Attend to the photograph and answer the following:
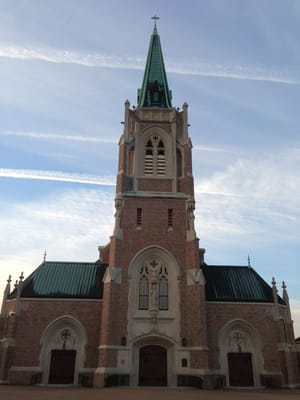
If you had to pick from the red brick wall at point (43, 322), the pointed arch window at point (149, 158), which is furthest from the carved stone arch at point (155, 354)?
the pointed arch window at point (149, 158)

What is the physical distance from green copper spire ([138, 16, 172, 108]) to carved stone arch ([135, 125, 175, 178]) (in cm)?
437

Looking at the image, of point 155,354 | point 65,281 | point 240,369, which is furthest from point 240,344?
point 65,281

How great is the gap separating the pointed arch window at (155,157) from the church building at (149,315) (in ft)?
2.82

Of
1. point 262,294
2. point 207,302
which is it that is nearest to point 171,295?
point 207,302

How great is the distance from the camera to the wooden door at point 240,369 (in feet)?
87.7

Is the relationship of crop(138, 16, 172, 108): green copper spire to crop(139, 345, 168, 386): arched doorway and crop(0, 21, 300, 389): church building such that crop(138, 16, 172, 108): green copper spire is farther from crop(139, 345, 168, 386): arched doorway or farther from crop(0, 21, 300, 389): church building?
crop(139, 345, 168, 386): arched doorway

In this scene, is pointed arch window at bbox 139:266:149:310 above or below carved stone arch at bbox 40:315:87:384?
above

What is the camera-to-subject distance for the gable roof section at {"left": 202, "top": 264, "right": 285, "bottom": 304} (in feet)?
95.5

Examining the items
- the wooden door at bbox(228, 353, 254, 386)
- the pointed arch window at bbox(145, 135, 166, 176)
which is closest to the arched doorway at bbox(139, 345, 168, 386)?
the wooden door at bbox(228, 353, 254, 386)

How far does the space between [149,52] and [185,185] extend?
20.8 metres

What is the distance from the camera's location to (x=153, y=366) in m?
26.0

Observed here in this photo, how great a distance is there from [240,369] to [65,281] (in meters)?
15.7

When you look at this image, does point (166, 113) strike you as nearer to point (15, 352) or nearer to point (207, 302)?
point (207, 302)

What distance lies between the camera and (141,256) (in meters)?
28.8
